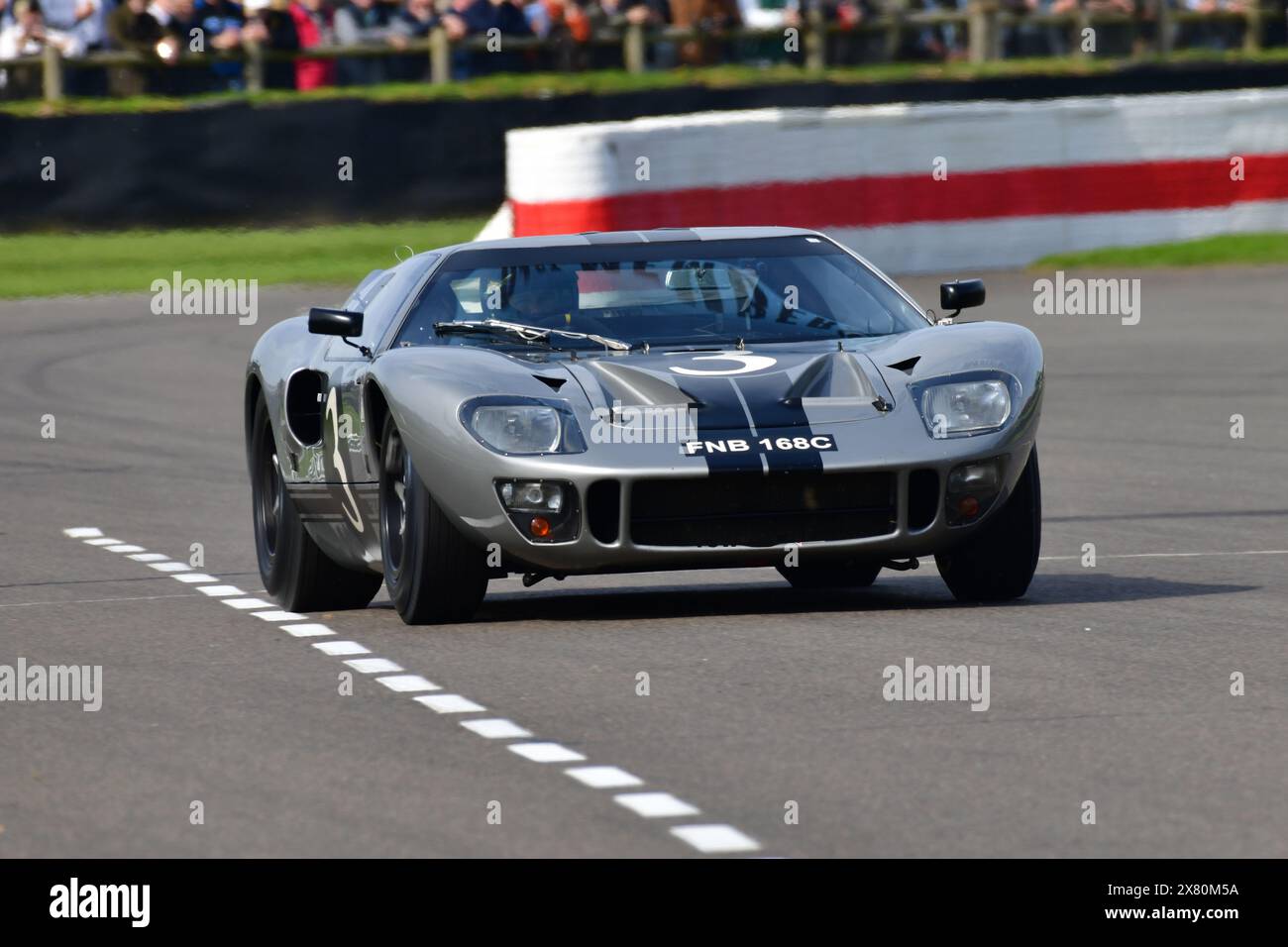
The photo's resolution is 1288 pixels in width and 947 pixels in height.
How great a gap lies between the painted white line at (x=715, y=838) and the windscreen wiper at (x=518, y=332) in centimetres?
329

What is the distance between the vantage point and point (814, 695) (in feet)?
23.2

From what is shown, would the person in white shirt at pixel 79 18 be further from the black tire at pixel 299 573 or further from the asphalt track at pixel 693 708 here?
the black tire at pixel 299 573

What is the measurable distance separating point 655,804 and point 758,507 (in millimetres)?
2423

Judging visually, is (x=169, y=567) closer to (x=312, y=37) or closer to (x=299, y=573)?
(x=299, y=573)

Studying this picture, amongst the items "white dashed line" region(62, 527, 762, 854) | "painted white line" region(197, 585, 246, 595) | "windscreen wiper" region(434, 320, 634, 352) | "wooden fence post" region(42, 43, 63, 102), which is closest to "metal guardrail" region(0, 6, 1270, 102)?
"wooden fence post" region(42, 43, 63, 102)

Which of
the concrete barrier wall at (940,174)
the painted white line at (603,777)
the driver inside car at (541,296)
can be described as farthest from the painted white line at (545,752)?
the concrete barrier wall at (940,174)

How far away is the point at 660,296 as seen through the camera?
903 centimetres

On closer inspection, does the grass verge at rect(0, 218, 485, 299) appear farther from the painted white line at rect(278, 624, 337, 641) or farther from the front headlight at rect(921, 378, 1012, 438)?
the front headlight at rect(921, 378, 1012, 438)

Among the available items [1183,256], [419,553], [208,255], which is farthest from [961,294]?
[208,255]

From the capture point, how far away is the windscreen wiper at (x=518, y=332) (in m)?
8.72

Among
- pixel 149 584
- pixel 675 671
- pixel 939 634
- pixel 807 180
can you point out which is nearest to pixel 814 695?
pixel 675 671
